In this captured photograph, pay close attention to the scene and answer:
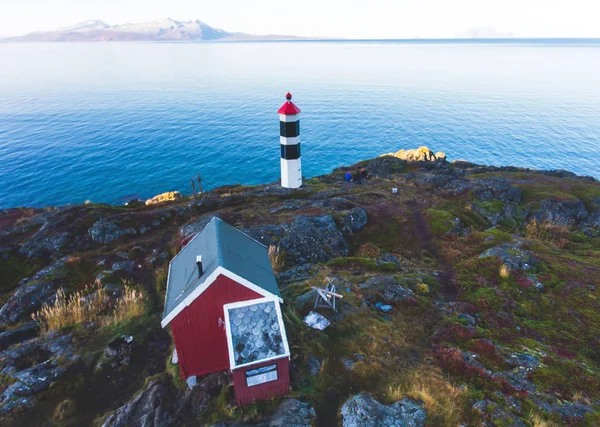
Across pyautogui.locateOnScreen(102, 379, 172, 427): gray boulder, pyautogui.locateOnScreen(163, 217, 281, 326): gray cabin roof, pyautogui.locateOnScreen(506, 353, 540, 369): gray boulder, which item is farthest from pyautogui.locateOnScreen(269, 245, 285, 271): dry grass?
pyautogui.locateOnScreen(506, 353, 540, 369): gray boulder

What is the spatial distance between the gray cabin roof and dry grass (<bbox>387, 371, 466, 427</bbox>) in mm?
5686

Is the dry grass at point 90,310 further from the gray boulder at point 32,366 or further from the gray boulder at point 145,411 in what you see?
the gray boulder at point 145,411

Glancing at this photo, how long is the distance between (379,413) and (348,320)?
4769mm

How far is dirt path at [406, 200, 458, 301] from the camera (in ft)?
61.0

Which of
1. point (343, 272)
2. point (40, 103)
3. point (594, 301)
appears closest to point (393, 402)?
point (343, 272)

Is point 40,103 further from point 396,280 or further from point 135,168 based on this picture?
point 396,280

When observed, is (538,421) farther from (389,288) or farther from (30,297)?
(30,297)

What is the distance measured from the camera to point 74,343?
1520 centimetres

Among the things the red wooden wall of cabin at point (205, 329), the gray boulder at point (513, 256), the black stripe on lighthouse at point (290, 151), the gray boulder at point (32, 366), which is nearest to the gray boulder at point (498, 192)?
the gray boulder at point (513, 256)

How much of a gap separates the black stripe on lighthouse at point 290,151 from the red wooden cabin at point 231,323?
1116cm

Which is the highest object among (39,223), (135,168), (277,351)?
(277,351)

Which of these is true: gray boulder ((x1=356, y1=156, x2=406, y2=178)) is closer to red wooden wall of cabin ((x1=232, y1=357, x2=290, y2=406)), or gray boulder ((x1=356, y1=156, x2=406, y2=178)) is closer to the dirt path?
the dirt path

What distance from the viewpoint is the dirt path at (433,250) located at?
18578 millimetres

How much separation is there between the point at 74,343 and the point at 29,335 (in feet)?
11.1
